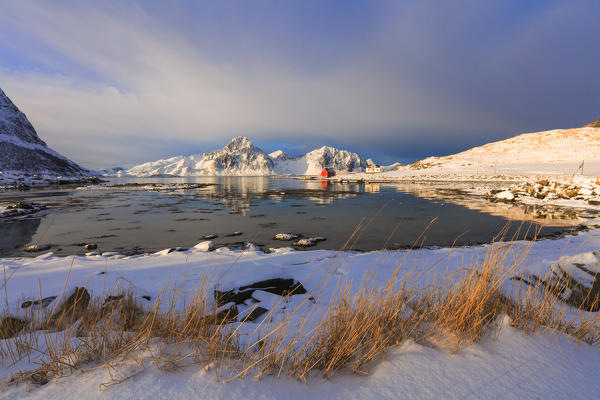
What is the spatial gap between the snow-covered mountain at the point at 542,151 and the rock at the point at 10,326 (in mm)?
84714

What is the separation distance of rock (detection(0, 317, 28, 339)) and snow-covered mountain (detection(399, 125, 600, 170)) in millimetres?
84714

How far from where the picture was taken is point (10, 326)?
2.42 metres

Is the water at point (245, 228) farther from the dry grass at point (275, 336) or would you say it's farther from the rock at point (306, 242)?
the dry grass at point (275, 336)

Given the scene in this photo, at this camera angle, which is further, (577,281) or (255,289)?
(255,289)

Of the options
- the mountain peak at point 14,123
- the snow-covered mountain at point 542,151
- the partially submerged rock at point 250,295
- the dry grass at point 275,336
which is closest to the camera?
the dry grass at point 275,336

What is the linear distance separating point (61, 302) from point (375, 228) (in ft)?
32.7

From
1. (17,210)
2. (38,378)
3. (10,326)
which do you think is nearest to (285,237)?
(10,326)

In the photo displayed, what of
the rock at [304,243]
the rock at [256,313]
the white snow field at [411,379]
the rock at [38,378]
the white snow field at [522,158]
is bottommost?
the rock at [304,243]

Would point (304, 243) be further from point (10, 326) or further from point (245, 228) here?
point (10, 326)

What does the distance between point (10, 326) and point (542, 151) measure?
102271 millimetres

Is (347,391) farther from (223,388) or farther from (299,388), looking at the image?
(223,388)

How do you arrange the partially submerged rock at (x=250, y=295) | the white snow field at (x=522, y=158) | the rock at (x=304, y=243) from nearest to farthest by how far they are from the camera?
1. the partially submerged rock at (x=250, y=295)
2. the rock at (x=304, y=243)
3. the white snow field at (x=522, y=158)

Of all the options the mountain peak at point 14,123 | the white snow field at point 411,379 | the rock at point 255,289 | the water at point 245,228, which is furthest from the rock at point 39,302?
the mountain peak at point 14,123

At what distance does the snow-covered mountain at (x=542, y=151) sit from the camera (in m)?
60.6
